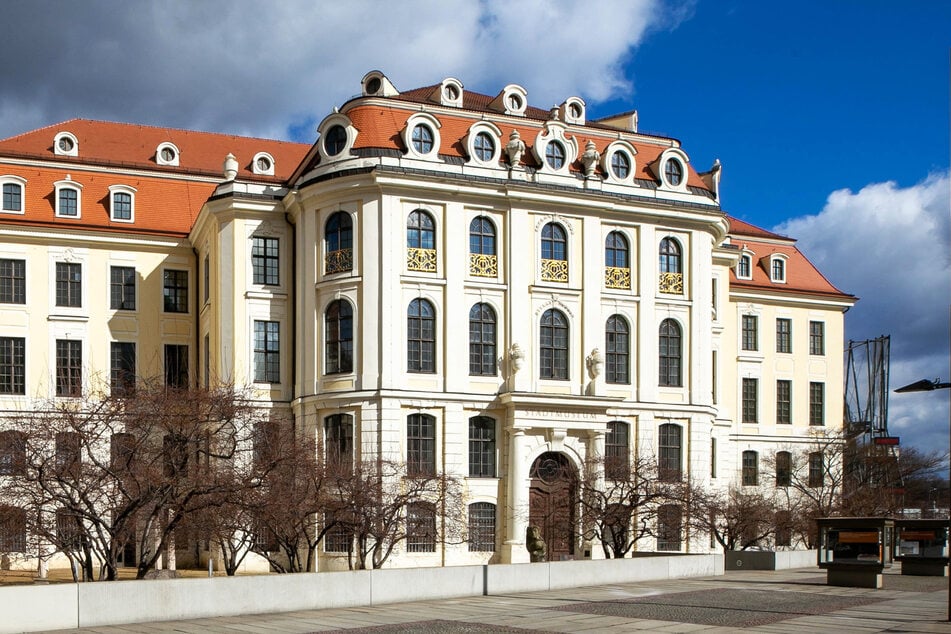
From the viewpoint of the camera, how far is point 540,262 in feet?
155

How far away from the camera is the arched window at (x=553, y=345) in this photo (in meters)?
47.2

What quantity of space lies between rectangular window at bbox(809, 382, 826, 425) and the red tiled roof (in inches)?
1097

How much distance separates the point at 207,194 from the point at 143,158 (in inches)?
134

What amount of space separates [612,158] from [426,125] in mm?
7714

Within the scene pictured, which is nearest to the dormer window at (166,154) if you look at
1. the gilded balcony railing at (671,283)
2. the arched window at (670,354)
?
the gilded balcony railing at (671,283)

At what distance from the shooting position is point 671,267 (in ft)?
164

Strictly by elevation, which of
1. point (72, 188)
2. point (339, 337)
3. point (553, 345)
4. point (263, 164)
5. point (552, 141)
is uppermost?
point (263, 164)

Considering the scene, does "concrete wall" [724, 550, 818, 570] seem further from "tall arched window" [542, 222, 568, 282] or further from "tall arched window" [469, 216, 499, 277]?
"tall arched window" [469, 216, 499, 277]

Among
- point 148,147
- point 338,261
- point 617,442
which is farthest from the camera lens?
point 148,147

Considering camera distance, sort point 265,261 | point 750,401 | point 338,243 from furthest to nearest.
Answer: point 750,401 < point 265,261 < point 338,243

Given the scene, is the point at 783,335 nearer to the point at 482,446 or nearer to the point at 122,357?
the point at 482,446

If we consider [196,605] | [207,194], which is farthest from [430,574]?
[207,194]

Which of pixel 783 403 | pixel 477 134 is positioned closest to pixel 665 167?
pixel 477 134

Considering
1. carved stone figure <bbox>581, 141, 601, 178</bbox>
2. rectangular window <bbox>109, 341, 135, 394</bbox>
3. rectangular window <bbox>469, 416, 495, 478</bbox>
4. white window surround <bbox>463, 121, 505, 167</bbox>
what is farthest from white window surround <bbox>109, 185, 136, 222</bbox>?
carved stone figure <bbox>581, 141, 601, 178</bbox>
